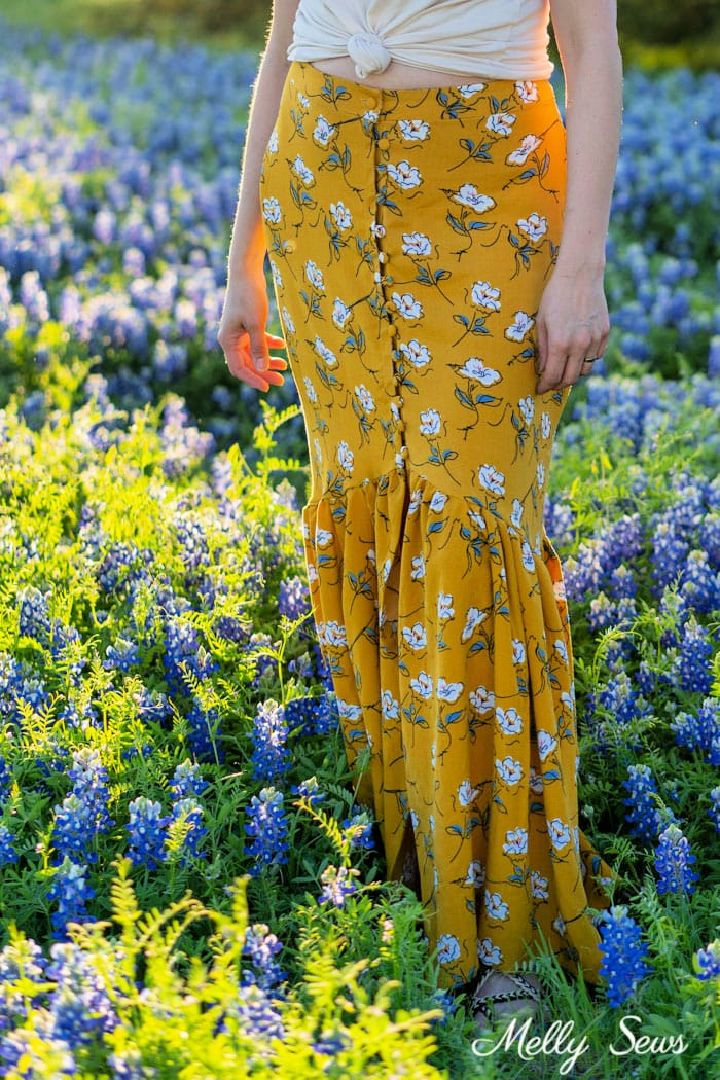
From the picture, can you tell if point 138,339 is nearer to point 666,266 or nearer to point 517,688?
point 666,266

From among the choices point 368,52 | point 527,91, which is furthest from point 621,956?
point 368,52

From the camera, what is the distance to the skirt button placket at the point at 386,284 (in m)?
2.25

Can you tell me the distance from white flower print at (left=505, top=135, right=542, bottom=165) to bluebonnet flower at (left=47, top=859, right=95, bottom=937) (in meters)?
1.36

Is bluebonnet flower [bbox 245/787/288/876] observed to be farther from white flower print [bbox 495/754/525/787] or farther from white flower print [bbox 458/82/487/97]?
white flower print [bbox 458/82/487/97]

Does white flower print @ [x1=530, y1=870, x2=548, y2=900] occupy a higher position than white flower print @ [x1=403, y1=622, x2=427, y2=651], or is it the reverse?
white flower print @ [x1=403, y1=622, x2=427, y2=651]

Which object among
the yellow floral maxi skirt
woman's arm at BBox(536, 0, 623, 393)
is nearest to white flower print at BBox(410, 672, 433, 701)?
the yellow floral maxi skirt

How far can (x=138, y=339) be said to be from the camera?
5336 millimetres

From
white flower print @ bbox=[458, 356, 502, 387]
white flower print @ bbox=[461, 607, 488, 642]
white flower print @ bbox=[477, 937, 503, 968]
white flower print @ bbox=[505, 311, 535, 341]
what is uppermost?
white flower print @ bbox=[505, 311, 535, 341]

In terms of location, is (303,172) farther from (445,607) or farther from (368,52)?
(445,607)

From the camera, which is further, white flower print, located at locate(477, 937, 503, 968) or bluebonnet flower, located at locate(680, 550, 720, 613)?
bluebonnet flower, located at locate(680, 550, 720, 613)

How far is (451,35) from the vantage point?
2.19 metres

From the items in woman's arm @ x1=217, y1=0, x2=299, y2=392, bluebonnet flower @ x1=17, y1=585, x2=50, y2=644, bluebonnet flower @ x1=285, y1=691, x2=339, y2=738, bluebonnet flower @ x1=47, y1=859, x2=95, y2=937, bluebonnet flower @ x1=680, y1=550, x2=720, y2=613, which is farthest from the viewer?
bluebonnet flower @ x1=680, y1=550, x2=720, y2=613

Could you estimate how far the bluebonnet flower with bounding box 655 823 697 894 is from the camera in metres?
A: 2.48

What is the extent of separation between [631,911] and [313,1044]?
0.95 m
